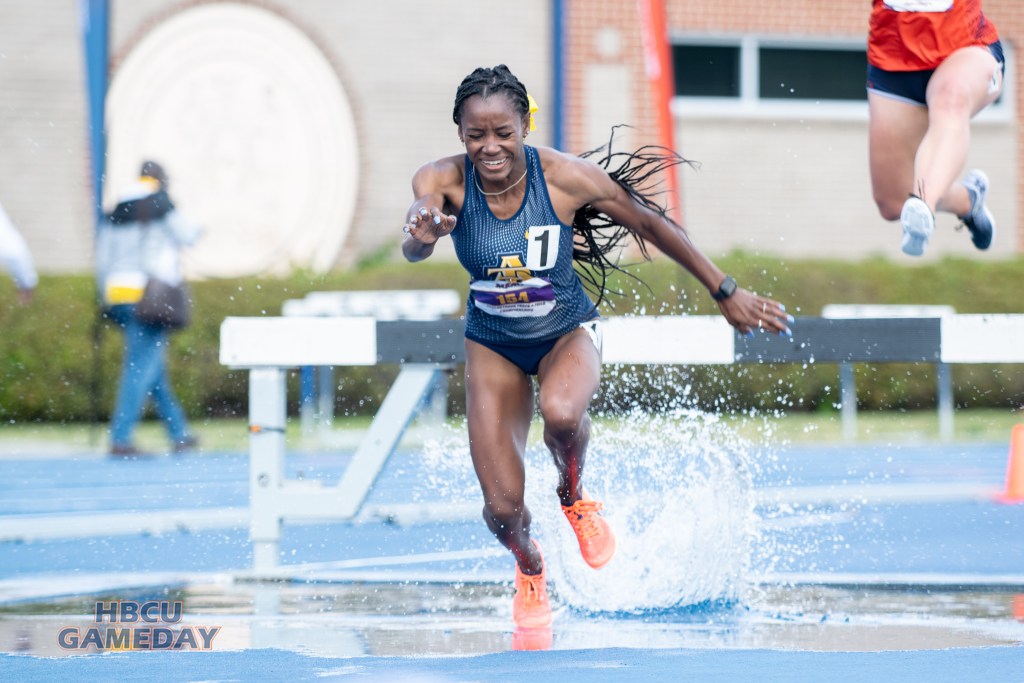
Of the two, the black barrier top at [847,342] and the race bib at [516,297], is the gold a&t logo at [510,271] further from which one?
the black barrier top at [847,342]

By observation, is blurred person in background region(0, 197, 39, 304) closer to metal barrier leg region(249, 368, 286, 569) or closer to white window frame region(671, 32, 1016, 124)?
metal barrier leg region(249, 368, 286, 569)

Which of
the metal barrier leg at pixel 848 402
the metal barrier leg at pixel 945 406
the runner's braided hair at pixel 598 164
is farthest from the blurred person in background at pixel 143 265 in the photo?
the metal barrier leg at pixel 945 406

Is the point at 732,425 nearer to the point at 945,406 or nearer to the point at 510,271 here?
the point at 945,406

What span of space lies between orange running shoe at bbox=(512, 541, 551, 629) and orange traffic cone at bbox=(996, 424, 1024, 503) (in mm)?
4713

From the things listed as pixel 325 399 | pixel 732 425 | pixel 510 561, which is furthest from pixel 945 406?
pixel 510 561

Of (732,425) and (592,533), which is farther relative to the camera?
(732,425)

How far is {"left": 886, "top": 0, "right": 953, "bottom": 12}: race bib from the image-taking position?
595 centimetres

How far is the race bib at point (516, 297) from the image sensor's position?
555 cm

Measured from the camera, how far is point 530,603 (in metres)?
5.51

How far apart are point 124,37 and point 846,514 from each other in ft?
38.8

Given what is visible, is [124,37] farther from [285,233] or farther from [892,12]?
[892,12]

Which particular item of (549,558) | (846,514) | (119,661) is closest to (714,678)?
(119,661)

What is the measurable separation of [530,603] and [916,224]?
1.97 metres

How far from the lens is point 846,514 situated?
29.4 ft
